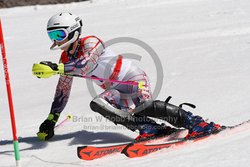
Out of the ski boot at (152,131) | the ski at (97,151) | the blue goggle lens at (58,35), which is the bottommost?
the ski at (97,151)

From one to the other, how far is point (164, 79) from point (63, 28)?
4.11 metres

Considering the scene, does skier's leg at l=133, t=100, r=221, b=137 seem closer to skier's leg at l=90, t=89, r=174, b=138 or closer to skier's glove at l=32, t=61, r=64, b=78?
skier's leg at l=90, t=89, r=174, b=138

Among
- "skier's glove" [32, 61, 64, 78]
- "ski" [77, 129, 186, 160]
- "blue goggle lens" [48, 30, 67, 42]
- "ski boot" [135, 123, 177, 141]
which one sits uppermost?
"blue goggle lens" [48, 30, 67, 42]

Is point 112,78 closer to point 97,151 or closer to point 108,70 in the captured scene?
point 108,70

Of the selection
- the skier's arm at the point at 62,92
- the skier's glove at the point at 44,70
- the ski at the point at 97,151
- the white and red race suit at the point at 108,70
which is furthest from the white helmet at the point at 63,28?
the ski at the point at 97,151

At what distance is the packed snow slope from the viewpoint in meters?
4.47

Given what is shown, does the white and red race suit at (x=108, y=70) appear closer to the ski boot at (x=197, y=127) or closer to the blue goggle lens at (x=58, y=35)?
the blue goggle lens at (x=58, y=35)

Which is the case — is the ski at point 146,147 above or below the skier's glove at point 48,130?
below

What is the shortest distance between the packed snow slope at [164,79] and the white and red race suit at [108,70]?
1.91 ft

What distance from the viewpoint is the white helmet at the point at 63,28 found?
16.2 ft

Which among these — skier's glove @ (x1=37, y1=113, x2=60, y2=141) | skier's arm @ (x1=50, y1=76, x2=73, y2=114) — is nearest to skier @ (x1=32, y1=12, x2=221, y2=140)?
skier's arm @ (x1=50, y1=76, x2=73, y2=114)

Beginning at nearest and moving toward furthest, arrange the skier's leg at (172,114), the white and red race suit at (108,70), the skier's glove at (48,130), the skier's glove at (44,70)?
the skier's glove at (44,70), the skier's leg at (172,114), the white and red race suit at (108,70), the skier's glove at (48,130)

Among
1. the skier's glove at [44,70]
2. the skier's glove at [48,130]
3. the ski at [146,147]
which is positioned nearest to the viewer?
the ski at [146,147]

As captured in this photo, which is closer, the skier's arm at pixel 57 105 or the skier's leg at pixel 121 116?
the skier's leg at pixel 121 116
